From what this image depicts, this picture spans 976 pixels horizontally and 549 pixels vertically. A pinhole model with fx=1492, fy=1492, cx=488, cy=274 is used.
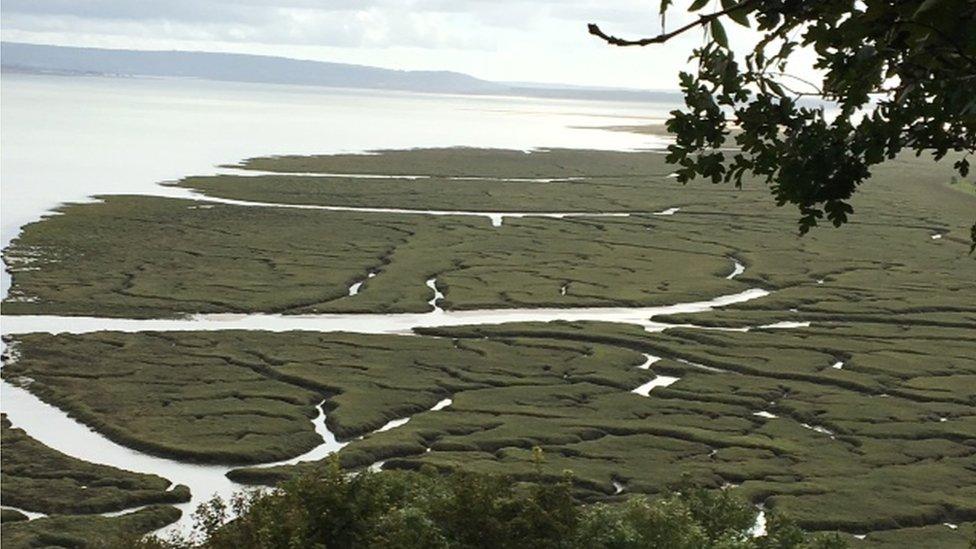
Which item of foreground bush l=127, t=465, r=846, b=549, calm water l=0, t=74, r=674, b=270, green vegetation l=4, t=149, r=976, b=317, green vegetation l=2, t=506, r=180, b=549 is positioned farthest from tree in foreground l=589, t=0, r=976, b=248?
calm water l=0, t=74, r=674, b=270

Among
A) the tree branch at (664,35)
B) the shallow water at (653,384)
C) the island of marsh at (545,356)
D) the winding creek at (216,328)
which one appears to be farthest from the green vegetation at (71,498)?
the tree branch at (664,35)

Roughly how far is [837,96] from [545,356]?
3039cm

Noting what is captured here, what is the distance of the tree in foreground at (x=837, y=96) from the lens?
549cm

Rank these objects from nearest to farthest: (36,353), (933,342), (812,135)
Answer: (812,135)
(36,353)
(933,342)

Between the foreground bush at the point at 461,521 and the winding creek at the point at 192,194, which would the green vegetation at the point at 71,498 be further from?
the foreground bush at the point at 461,521

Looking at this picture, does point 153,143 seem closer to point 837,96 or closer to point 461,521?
point 461,521

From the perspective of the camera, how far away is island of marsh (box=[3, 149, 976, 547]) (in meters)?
27.7

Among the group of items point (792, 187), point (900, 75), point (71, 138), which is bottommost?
point (71, 138)

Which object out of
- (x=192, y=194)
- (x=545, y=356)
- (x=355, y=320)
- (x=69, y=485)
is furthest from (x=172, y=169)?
(x=69, y=485)

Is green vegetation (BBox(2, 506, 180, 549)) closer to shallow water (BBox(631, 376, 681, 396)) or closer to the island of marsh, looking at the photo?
the island of marsh

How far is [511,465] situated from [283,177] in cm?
6505

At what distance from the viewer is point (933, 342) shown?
41.5m

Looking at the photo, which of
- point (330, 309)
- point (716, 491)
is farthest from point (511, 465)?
point (330, 309)

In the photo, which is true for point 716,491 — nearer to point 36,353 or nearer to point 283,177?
point 36,353
